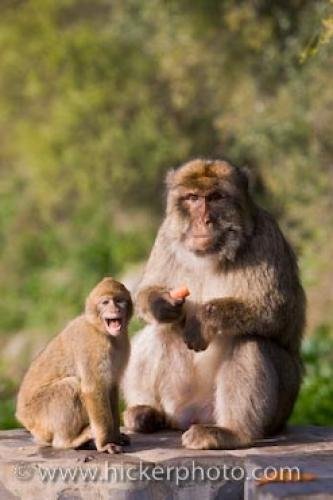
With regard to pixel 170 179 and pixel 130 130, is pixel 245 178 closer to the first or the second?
pixel 170 179

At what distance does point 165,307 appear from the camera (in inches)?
289

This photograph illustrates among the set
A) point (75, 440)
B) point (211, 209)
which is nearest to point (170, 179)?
point (211, 209)

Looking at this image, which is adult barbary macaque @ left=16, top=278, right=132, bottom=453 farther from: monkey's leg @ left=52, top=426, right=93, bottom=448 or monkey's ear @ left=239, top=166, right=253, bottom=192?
monkey's ear @ left=239, top=166, right=253, bottom=192

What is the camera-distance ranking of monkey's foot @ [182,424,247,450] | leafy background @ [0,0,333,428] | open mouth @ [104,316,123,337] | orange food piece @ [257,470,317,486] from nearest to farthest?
1. orange food piece @ [257,470,317,486]
2. open mouth @ [104,316,123,337]
3. monkey's foot @ [182,424,247,450]
4. leafy background @ [0,0,333,428]

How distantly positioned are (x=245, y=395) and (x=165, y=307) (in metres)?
0.69

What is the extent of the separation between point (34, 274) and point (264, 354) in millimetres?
18221

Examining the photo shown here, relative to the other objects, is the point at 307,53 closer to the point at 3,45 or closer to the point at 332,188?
the point at 332,188

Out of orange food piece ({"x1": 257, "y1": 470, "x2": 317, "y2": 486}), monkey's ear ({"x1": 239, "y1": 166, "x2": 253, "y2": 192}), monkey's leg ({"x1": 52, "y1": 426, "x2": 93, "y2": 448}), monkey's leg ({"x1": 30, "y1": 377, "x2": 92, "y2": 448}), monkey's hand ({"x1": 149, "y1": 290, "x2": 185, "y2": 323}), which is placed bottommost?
orange food piece ({"x1": 257, "y1": 470, "x2": 317, "y2": 486})

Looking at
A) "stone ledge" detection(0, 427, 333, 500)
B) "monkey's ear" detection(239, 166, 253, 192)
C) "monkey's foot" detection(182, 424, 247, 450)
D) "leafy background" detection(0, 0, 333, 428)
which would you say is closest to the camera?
"stone ledge" detection(0, 427, 333, 500)

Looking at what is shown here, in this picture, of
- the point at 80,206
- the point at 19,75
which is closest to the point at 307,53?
the point at 80,206

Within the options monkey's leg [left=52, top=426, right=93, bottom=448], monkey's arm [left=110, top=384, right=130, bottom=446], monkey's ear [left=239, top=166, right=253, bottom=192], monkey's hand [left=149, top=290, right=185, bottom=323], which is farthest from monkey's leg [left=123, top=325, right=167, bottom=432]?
monkey's ear [left=239, top=166, right=253, bottom=192]

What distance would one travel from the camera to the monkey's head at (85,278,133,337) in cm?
675

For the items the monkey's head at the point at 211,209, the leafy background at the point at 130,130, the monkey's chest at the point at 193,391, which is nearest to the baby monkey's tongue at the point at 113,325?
the monkey's head at the point at 211,209

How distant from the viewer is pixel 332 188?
18859 mm
